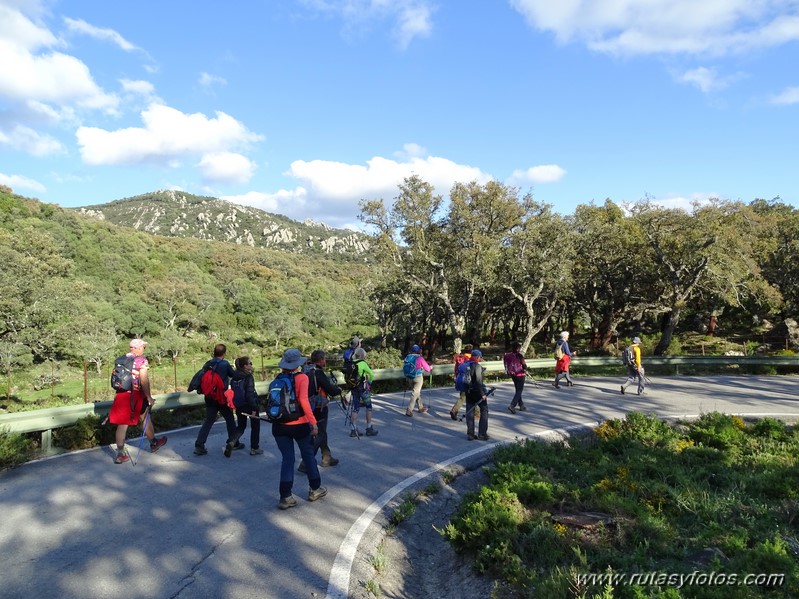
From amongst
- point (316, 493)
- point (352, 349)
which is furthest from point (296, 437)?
point (352, 349)

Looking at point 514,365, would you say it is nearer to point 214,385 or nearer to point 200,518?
point 214,385

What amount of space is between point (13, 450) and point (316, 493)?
178 inches

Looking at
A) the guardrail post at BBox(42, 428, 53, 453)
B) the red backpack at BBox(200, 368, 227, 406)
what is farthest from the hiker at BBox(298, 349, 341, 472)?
the guardrail post at BBox(42, 428, 53, 453)

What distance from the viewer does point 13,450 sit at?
6.93 m

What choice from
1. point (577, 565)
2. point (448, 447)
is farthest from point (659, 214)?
point (577, 565)

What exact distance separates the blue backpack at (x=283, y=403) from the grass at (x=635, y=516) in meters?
2.19

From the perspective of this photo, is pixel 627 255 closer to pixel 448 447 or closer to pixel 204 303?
pixel 448 447

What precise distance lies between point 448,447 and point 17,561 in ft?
19.6

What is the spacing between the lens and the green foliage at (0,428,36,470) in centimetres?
685

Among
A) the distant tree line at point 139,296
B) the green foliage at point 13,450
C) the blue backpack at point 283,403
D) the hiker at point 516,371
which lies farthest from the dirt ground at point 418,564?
the distant tree line at point 139,296

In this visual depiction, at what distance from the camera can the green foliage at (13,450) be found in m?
6.85

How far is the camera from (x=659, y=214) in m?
26.2

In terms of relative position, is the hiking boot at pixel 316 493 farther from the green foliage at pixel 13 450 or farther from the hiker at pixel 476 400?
the green foliage at pixel 13 450

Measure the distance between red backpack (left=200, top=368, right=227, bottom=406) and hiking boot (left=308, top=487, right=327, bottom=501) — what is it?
2.63 m
